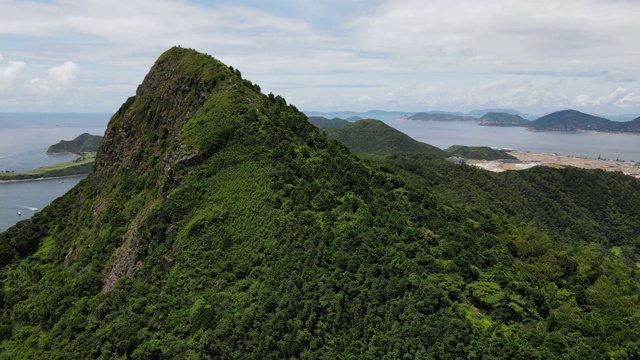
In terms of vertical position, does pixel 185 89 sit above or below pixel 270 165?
above

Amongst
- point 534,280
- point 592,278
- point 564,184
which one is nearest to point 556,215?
point 564,184

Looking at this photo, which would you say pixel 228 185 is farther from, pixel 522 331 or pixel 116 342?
pixel 522 331

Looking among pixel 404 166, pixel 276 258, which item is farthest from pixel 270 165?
pixel 404 166

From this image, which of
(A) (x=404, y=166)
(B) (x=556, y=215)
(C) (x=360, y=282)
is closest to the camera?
(C) (x=360, y=282)

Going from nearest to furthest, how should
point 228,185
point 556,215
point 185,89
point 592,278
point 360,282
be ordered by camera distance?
1. point 360,282
2. point 592,278
3. point 228,185
4. point 185,89
5. point 556,215

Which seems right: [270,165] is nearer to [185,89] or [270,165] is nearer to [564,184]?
[185,89]

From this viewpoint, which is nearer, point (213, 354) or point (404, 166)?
point (213, 354)

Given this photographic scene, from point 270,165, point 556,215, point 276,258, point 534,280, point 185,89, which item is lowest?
point 556,215
